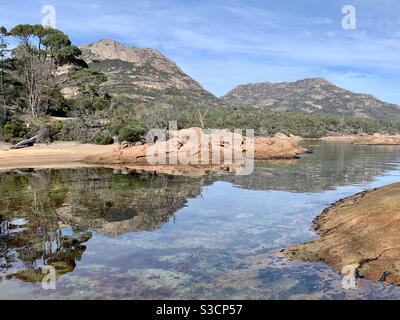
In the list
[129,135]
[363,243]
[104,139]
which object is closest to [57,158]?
[129,135]

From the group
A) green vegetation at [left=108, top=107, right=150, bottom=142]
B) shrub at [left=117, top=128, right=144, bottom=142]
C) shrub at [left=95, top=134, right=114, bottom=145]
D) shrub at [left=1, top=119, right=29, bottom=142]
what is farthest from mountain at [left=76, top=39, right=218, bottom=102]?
shrub at [left=117, top=128, right=144, bottom=142]

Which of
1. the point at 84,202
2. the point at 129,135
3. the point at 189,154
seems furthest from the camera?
the point at 129,135

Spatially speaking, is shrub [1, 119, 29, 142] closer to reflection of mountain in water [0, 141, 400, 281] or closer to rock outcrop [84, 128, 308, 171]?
rock outcrop [84, 128, 308, 171]

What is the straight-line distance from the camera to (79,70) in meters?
57.7

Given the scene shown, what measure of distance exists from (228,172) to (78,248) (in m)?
18.4

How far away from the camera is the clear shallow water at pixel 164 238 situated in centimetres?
841

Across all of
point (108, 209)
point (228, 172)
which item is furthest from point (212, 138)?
point (108, 209)

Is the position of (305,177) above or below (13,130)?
below

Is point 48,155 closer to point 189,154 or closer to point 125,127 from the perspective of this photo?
point 125,127

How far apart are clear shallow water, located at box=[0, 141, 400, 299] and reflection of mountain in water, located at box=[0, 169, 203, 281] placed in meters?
0.04

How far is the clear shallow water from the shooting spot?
27.6 feet

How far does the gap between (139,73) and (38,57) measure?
398ft

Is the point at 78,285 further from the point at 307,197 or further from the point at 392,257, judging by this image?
the point at 307,197

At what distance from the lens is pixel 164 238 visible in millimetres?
12375
